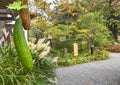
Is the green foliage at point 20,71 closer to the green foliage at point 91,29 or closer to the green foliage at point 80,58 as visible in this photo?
the green foliage at point 80,58

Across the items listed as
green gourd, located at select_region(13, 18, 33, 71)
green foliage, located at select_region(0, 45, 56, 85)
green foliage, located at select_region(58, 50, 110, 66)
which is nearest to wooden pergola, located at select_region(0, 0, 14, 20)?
green foliage, located at select_region(0, 45, 56, 85)

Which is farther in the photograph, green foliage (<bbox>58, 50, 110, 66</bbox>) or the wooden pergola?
green foliage (<bbox>58, 50, 110, 66</bbox>)

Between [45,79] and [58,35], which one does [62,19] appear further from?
[45,79]

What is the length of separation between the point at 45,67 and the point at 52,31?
13.2m

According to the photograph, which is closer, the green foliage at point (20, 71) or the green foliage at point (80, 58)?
the green foliage at point (20, 71)

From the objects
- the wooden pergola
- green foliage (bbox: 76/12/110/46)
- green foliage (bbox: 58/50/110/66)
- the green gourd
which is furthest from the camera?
green foliage (bbox: 76/12/110/46)

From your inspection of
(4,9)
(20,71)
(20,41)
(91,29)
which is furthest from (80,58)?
(20,41)

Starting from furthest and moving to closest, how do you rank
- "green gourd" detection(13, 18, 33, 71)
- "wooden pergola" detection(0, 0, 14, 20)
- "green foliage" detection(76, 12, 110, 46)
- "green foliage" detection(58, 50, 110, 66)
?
"green foliage" detection(76, 12, 110, 46), "green foliage" detection(58, 50, 110, 66), "wooden pergola" detection(0, 0, 14, 20), "green gourd" detection(13, 18, 33, 71)

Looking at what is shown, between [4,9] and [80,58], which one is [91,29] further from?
[4,9]

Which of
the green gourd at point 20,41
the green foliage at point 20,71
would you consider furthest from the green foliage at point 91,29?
the green gourd at point 20,41

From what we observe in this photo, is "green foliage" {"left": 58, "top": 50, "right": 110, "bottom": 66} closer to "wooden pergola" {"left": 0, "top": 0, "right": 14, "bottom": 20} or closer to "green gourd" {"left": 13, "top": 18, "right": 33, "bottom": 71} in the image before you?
"wooden pergola" {"left": 0, "top": 0, "right": 14, "bottom": 20}

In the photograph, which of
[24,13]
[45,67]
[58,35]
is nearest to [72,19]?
[58,35]

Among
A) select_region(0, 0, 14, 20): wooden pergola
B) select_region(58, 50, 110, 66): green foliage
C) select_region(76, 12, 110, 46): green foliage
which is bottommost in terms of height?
select_region(58, 50, 110, 66): green foliage

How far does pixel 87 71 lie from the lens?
13.3 metres
